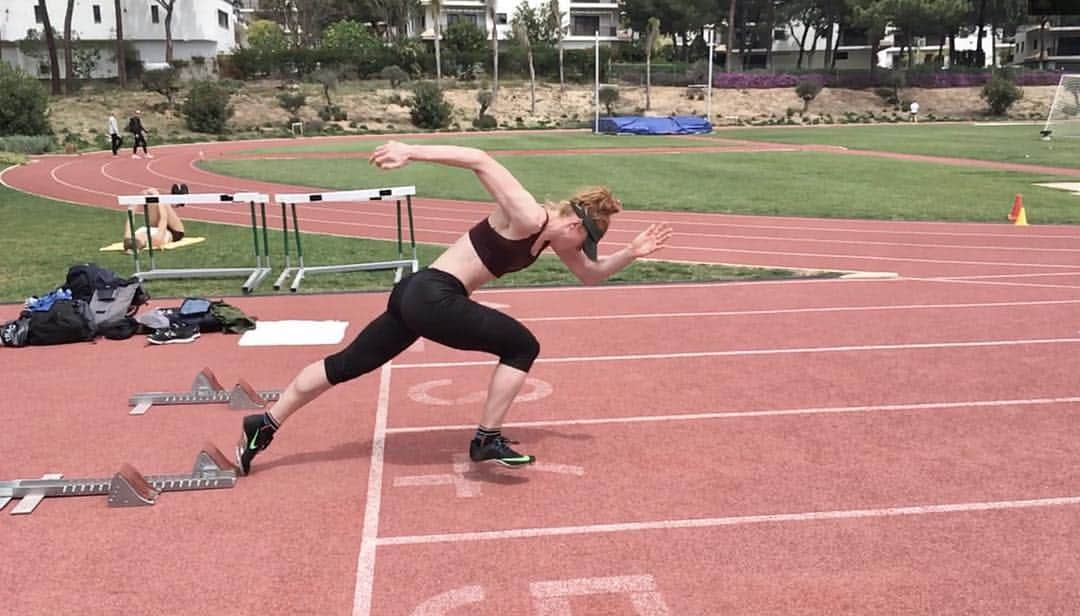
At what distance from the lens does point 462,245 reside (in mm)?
4914

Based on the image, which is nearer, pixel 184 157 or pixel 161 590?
pixel 161 590

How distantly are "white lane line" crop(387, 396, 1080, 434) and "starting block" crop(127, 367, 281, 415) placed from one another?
1.12 metres

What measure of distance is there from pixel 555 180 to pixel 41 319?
17.6m

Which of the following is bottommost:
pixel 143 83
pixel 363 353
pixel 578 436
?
pixel 578 436

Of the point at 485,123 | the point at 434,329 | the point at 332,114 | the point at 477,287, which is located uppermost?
the point at 332,114

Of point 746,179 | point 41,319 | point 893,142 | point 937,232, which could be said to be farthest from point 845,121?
point 41,319

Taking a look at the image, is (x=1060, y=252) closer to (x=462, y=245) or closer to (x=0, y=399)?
(x=462, y=245)

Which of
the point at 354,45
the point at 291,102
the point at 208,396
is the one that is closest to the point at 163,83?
the point at 291,102

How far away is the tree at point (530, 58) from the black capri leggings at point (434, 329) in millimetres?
64741

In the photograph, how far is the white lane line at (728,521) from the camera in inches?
172

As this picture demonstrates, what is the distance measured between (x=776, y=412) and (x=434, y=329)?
2.76 m

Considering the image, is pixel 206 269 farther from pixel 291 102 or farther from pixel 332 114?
pixel 332 114

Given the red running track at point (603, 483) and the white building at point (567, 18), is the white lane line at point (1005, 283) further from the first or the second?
the white building at point (567, 18)

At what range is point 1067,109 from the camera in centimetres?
3466
